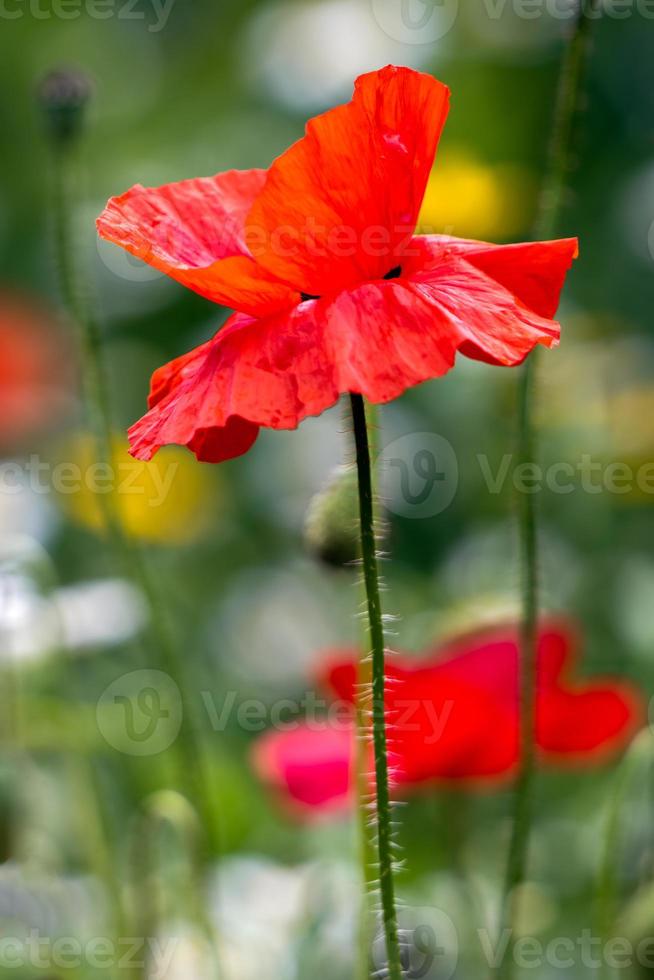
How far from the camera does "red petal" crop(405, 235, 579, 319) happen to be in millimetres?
660

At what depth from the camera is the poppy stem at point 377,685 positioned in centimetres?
61

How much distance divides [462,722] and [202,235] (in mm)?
→ 463

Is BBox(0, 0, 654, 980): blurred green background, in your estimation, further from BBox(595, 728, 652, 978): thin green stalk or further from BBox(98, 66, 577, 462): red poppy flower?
BBox(98, 66, 577, 462): red poppy flower

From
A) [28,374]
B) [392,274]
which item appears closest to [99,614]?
[392,274]

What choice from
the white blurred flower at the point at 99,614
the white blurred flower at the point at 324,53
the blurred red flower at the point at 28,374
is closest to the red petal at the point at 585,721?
the white blurred flower at the point at 99,614

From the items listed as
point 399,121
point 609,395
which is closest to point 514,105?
point 609,395

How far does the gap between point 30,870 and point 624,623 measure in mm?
768

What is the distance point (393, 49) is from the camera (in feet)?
7.48

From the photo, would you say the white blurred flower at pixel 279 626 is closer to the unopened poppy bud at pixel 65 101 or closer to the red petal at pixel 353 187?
the unopened poppy bud at pixel 65 101

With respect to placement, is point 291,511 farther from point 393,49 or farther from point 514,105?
point 514,105

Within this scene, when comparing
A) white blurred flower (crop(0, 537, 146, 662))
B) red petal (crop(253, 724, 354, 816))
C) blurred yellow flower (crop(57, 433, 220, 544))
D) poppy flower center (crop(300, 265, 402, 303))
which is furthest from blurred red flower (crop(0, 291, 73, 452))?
poppy flower center (crop(300, 265, 402, 303))

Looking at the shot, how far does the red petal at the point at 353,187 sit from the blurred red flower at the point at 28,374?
181cm

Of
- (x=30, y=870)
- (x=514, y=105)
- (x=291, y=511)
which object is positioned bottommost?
(x=30, y=870)

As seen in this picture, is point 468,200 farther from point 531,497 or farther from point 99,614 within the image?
point 531,497
